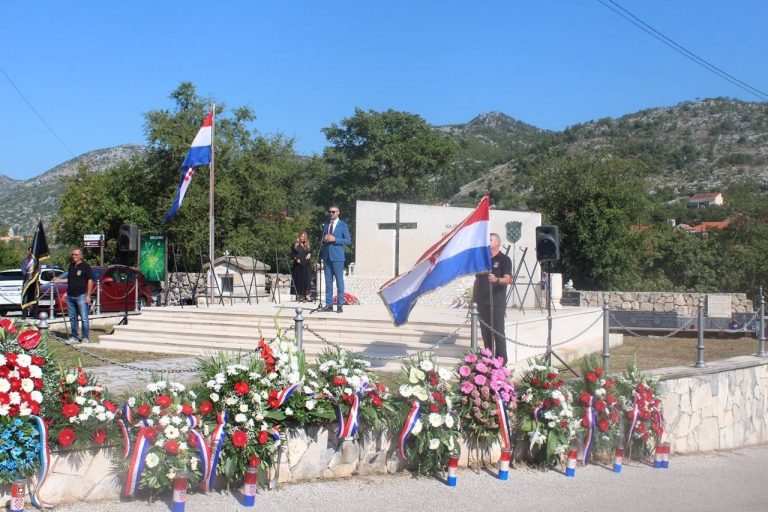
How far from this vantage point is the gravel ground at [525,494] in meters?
6.07

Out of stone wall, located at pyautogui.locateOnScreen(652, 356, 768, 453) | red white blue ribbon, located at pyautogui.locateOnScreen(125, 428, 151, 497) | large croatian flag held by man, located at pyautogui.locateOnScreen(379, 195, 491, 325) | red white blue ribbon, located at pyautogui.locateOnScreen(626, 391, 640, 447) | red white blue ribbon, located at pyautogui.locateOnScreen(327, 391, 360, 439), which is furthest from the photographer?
stone wall, located at pyautogui.locateOnScreen(652, 356, 768, 453)

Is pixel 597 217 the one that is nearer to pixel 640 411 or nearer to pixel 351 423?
pixel 640 411

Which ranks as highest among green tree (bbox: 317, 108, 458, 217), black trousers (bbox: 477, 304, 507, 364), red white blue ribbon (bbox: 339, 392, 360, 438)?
green tree (bbox: 317, 108, 458, 217)

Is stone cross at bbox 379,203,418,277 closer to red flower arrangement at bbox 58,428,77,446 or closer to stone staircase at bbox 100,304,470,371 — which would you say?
stone staircase at bbox 100,304,470,371

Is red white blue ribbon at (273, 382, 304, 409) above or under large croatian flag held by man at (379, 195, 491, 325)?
under

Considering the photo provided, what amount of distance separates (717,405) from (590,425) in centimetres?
334

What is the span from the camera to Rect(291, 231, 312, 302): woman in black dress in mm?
17109

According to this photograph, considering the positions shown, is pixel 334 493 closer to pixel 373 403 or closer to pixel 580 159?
pixel 373 403

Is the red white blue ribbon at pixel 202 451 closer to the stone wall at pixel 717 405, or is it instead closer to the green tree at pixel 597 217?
the stone wall at pixel 717 405

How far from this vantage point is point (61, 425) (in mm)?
5523

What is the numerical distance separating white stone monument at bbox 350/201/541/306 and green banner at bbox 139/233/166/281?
311 inches

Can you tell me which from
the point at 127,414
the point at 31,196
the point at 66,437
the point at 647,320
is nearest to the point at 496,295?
→ the point at 127,414

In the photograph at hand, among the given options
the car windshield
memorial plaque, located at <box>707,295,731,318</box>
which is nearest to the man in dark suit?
the car windshield

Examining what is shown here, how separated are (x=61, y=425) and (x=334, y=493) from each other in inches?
88.5
